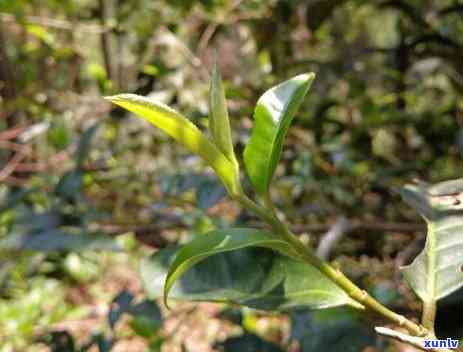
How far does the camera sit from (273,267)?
1.67 feet

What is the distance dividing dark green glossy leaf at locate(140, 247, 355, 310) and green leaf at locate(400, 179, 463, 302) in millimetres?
87

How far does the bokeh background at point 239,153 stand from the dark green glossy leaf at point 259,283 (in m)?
0.11

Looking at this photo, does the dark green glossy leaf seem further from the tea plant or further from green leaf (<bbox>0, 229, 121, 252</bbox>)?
green leaf (<bbox>0, 229, 121, 252</bbox>)

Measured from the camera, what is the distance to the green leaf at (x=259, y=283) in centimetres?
47

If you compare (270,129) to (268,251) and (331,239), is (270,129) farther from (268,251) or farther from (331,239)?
(331,239)

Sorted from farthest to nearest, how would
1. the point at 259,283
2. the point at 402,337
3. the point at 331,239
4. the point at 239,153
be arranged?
the point at 239,153 → the point at 331,239 → the point at 259,283 → the point at 402,337

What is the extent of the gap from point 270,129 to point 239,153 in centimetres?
81

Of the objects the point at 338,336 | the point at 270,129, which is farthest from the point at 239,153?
the point at 270,129

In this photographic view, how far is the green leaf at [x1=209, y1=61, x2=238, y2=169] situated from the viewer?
1.31 ft

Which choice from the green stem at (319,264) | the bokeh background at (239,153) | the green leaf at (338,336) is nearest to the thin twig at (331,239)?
the bokeh background at (239,153)

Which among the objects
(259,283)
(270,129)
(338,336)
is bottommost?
(338,336)

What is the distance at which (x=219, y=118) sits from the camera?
399 millimetres

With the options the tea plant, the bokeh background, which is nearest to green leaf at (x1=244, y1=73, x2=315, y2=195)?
the tea plant

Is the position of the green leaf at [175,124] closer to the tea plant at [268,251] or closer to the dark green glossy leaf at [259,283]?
the tea plant at [268,251]
